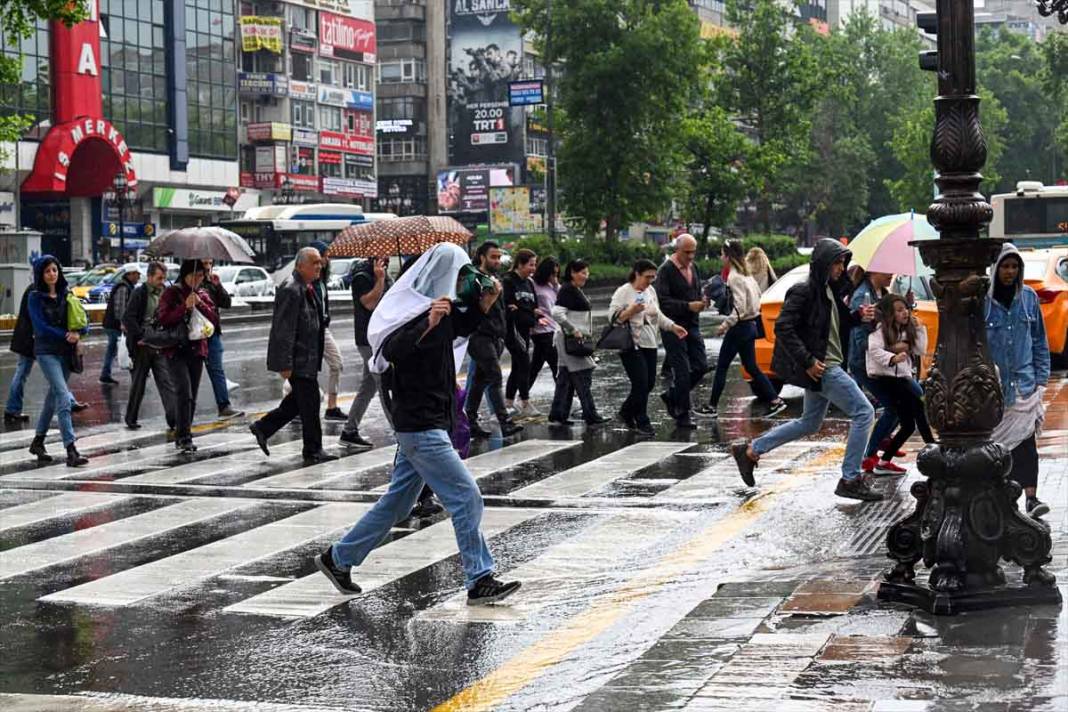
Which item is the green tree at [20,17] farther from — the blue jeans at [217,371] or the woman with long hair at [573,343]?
the woman with long hair at [573,343]

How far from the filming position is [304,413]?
13617 mm

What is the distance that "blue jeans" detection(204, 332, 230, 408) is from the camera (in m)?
17.5

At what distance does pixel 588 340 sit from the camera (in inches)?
629

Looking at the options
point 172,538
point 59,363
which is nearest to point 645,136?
point 59,363

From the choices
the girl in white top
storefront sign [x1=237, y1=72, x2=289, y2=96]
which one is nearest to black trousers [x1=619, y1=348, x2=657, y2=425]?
the girl in white top

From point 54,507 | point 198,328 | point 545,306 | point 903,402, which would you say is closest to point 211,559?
point 54,507

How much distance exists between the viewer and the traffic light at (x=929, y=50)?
7.82 metres

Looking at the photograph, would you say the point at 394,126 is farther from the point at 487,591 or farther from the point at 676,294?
the point at 487,591

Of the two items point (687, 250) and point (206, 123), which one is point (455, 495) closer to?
point (687, 250)

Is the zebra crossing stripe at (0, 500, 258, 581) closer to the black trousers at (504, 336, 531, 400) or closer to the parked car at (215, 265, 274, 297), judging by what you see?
the black trousers at (504, 336, 531, 400)

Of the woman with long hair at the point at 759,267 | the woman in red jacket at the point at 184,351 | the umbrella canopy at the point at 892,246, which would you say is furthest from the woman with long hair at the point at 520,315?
the umbrella canopy at the point at 892,246

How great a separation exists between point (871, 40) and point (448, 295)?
329 ft

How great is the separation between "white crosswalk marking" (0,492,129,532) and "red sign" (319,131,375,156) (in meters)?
82.0

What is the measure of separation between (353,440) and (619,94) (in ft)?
129
